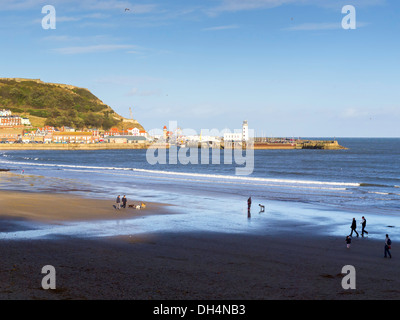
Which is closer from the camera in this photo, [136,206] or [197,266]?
[197,266]

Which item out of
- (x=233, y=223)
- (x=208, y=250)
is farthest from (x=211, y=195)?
(x=208, y=250)

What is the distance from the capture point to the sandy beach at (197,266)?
15.2m

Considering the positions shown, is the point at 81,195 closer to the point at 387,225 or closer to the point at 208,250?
the point at 208,250

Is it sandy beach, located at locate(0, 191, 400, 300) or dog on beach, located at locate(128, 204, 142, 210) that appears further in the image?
dog on beach, located at locate(128, 204, 142, 210)

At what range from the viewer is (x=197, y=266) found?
18312 mm

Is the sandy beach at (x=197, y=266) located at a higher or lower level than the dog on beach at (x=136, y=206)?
lower

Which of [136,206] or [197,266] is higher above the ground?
[136,206]

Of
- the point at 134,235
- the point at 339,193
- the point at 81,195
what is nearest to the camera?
the point at 134,235

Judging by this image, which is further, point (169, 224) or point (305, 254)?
point (169, 224)

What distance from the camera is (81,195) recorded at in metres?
41.5

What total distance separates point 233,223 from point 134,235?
723cm

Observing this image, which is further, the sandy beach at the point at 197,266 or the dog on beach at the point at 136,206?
the dog on beach at the point at 136,206

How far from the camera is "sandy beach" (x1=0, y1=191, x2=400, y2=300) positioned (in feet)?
49.8
